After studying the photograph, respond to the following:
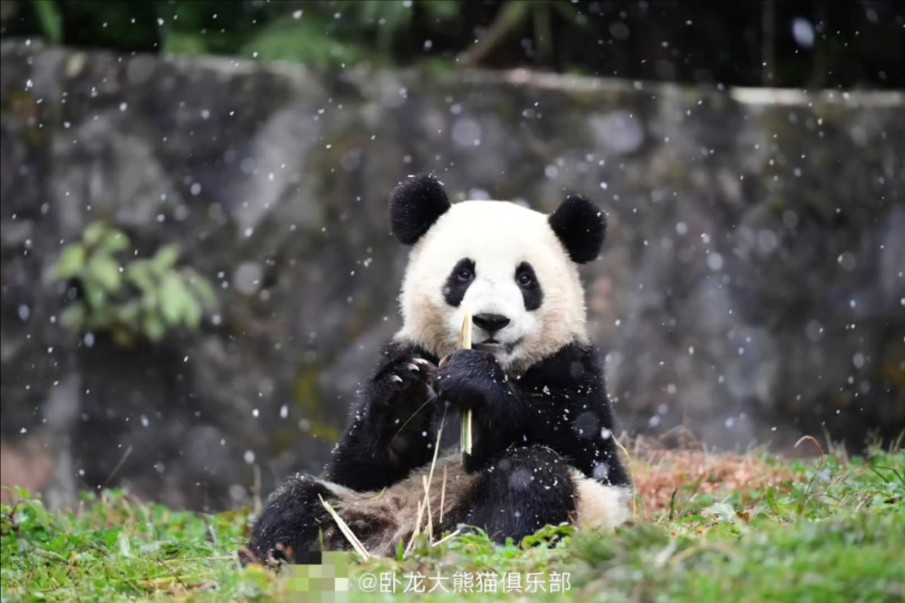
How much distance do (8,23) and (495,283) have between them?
277 inches

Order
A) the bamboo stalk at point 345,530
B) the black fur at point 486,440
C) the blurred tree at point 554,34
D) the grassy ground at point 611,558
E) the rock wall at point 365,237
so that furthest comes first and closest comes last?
1. the blurred tree at point 554,34
2. the rock wall at point 365,237
3. the black fur at point 486,440
4. the bamboo stalk at point 345,530
5. the grassy ground at point 611,558

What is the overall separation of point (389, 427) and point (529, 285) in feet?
3.13

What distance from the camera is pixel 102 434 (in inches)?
387

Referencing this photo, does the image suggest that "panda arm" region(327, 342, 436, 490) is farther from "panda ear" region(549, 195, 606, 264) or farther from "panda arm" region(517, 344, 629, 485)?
"panda ear" region(549, 195, 606, 264)

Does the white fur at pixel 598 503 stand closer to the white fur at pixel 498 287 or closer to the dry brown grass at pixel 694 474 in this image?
the dry brown grass at pixel 694 474

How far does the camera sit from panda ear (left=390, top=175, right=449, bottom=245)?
5.82 m

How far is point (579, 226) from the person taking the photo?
5.82 metres

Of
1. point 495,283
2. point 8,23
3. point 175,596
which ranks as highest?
point 8,23

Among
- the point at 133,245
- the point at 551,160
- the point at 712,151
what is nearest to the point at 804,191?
the point at 712,151

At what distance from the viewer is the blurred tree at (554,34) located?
10805 millimetres

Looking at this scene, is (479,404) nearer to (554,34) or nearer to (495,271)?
(495,271)

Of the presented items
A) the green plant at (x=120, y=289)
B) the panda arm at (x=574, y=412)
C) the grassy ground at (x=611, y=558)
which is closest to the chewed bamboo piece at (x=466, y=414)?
the panda arm at (x=574, y=412)

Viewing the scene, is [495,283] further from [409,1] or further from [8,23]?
[8,23]

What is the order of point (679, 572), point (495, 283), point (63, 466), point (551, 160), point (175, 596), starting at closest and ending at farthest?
point (679, 572), point (175, 596), point (495, 283), point (63, 466), point (551, 160)
